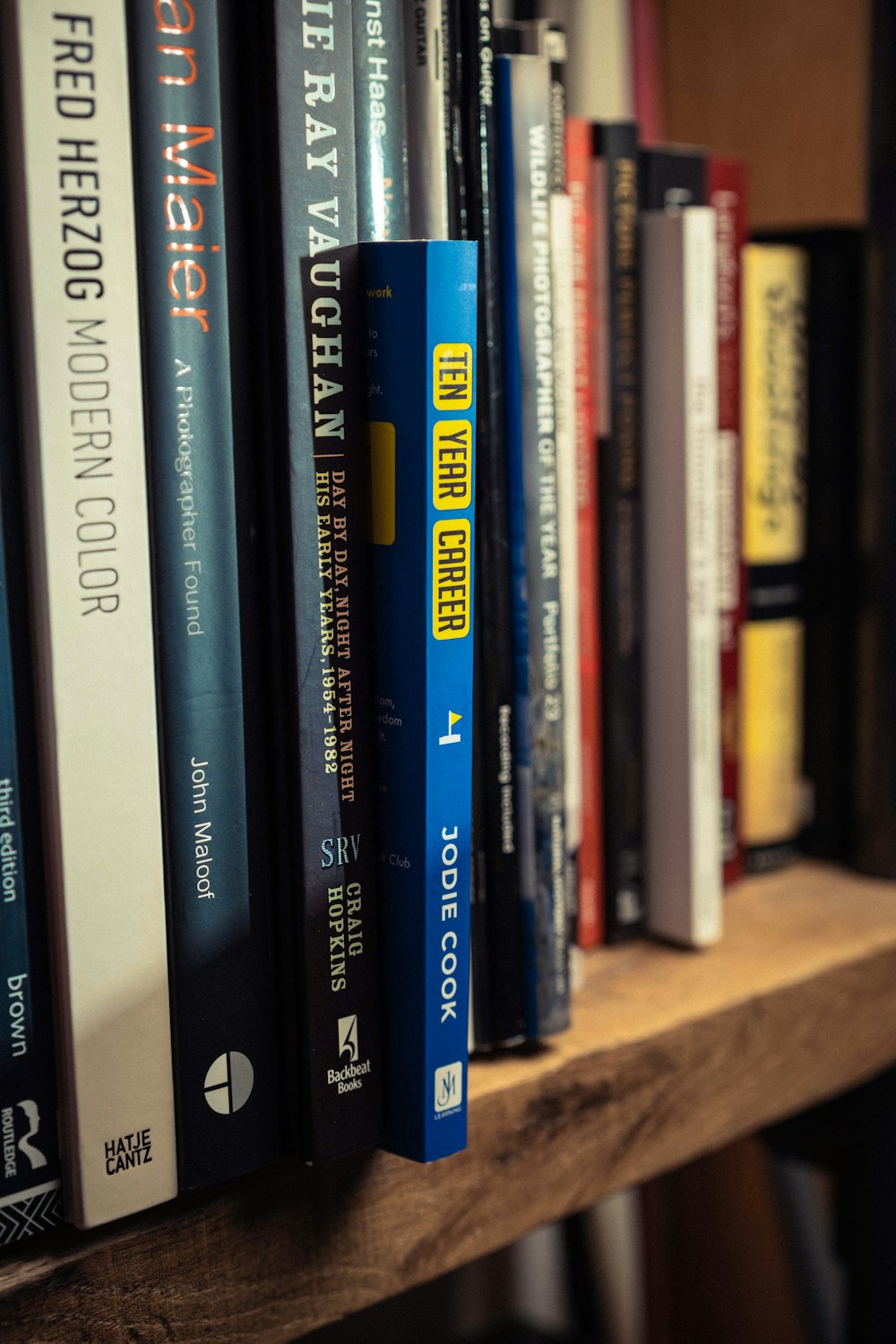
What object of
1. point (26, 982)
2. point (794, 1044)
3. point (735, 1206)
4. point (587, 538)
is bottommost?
point (735, 1206)

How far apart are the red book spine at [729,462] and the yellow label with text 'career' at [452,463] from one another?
0.88 feet

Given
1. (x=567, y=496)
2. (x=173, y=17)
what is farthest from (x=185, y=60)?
(x=567, y=496)

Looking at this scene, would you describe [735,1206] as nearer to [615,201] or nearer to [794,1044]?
[794,1044]

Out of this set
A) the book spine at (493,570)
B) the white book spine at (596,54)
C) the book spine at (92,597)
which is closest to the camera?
the book spine at (92,597)

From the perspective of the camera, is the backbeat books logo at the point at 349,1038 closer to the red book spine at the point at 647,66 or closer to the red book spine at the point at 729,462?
the red book spine at the point at 729,462

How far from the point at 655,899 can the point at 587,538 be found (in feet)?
0.60

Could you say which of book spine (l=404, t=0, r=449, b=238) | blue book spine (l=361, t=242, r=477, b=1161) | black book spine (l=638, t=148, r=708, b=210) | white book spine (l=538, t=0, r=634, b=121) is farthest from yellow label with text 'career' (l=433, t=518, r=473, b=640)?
white book spine (l=538, t=0, r=634, b=121)

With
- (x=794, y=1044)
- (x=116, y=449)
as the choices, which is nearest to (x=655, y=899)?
(x=794, y=1044)

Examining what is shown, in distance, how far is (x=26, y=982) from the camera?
1.16 ft

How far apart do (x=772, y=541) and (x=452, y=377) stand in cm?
34

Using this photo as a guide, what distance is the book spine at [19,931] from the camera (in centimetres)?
34

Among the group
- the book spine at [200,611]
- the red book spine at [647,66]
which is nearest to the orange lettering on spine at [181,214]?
the book spine at [200,611]

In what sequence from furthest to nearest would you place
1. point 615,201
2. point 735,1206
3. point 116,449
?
1. point 735,1206
2. point 615,201
3. point 116,449

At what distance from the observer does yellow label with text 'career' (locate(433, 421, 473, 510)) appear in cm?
37
